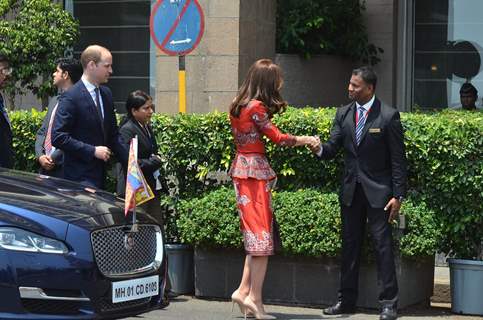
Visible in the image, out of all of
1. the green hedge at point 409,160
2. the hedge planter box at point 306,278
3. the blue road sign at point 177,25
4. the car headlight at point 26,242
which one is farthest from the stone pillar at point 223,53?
the car headlight at point 26,242

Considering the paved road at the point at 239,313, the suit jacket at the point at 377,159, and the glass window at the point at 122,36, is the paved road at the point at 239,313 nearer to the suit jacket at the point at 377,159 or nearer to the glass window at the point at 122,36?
the suit jacket at the point at 377,159

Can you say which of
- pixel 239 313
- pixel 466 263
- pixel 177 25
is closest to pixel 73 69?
pixel 177 25

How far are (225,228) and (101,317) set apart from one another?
8.78ft

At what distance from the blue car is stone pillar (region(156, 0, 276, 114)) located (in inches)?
203

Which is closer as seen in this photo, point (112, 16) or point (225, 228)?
point (225, 228)

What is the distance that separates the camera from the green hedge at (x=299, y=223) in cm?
875

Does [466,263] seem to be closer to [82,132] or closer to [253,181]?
[253,181]

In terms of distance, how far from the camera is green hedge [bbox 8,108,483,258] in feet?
28.7

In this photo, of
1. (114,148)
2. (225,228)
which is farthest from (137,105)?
(225,228)

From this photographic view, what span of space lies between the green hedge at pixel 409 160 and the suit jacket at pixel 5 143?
1.43 m

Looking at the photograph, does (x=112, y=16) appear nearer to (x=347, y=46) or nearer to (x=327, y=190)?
(x=347, y=46)

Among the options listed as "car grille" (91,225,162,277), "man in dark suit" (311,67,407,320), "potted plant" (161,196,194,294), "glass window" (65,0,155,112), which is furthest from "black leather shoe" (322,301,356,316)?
"glass window" (65,0,155,112)

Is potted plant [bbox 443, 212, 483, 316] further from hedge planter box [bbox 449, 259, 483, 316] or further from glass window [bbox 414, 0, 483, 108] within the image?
glass window [bbox 414, 0, 483, 108]

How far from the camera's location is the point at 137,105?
9.26 m
